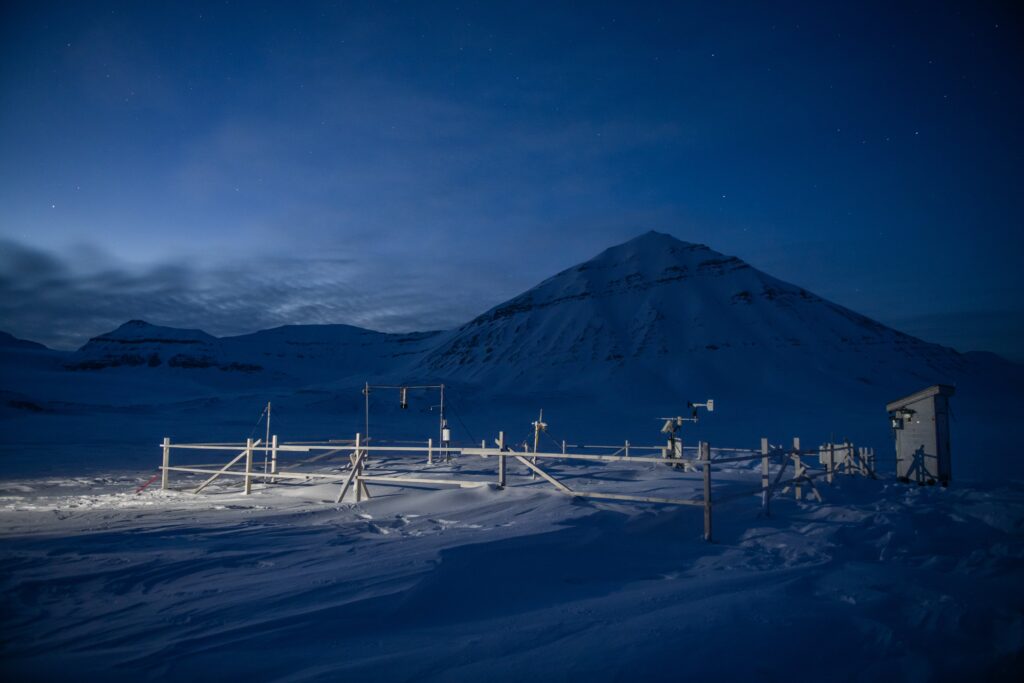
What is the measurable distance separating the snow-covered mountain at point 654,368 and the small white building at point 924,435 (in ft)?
111

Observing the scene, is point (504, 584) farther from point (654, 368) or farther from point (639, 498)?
point (654, 368)

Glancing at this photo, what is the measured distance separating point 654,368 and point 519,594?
360 ft

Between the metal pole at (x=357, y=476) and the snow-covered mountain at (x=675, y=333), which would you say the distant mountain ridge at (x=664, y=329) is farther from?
the metal pole at (x=357, y=476)

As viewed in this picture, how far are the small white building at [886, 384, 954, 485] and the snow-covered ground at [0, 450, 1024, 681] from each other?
5982mm

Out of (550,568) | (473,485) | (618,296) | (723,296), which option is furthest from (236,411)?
(723,296)

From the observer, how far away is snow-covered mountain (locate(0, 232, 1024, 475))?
267 feet

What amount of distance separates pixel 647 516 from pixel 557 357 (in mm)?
114507

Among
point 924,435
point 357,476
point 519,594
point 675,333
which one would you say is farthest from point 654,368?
point 519,594

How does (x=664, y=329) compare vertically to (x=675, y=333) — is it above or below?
above

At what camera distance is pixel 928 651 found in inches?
192

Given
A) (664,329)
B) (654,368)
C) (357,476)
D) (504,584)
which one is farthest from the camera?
(664,329)

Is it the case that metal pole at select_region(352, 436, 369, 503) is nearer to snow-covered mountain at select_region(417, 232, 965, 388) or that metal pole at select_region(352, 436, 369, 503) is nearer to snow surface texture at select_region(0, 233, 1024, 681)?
snow surface texture at select_region(0, 233, 1024, 681)

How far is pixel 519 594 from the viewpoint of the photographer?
6773mm

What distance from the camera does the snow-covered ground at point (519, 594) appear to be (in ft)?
15.8
